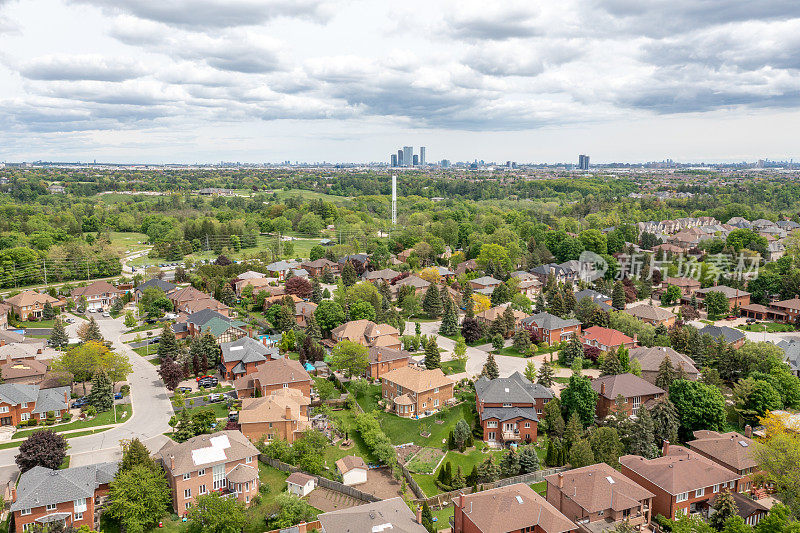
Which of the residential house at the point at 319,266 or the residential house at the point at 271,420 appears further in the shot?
the residential house at the point at 319,266

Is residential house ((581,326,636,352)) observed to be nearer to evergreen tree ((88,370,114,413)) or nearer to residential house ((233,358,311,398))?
residential house ((233,358,311,398))

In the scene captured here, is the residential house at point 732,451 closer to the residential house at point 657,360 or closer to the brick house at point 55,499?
the residential house at point 657,360

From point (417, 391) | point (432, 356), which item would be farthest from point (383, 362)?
point (417, 391)

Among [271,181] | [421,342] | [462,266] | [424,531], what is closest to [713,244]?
[462,266]

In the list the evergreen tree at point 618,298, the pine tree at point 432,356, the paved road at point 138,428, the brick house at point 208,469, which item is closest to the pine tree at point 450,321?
the pine tree at point 432,356

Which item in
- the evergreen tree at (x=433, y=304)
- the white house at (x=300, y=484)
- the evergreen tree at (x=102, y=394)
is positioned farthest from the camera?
the evergreen tree at (x=433, y=304)

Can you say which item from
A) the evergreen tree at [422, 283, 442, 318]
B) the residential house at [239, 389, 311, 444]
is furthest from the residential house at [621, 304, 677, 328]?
the residential house at [239, 389, 311, 444]

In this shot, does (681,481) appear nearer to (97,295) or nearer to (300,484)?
(300,484)
